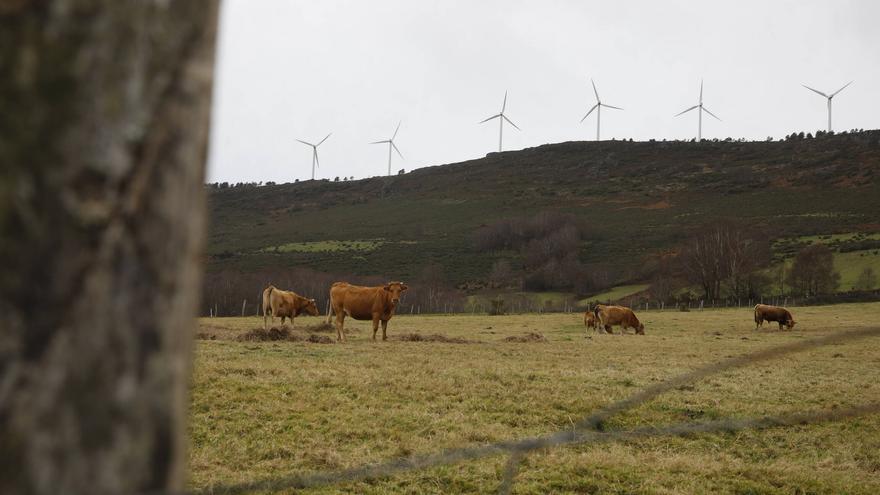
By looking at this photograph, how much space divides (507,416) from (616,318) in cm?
2316

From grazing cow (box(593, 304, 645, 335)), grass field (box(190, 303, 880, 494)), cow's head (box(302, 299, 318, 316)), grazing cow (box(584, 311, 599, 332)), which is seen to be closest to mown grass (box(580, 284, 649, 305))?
grazing cow (box(584, 311, 599, 332))

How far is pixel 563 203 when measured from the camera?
14288 centimetres

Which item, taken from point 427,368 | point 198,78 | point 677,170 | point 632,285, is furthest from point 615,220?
point 198,78

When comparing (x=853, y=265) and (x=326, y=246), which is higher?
(x=326, y=246)

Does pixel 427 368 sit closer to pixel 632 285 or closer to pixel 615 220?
pixel 632 285

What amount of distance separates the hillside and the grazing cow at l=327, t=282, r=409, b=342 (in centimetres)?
6668

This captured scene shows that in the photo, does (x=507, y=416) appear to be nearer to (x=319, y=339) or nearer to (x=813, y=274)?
(x=319, y=339)

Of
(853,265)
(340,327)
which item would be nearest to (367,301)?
(340,327)

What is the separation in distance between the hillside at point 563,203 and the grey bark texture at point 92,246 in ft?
293

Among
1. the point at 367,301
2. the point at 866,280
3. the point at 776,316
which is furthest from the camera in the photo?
the point at 866,280

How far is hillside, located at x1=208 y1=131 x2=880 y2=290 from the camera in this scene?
10550 centimetres

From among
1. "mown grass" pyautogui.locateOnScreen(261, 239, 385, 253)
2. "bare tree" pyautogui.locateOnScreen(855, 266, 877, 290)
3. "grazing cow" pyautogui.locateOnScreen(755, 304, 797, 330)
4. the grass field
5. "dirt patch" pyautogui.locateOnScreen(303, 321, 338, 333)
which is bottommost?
the grass field

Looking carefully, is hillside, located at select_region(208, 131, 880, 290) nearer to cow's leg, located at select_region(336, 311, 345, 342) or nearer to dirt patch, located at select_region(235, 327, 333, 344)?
cow's leg, located at select_region(336, 311, 345, 342)

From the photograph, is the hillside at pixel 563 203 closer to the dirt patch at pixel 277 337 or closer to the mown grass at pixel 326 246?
the mown grass at pixel 326 246
